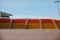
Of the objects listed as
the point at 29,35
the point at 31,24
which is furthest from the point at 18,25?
the point at 29,35

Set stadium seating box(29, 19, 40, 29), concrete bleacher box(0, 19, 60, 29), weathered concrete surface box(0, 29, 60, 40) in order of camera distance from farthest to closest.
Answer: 1. stadium seating box(29, 19, 40, 29)
2. concrete bleacher box(0, 19, 60, 29)
3. weathered concrete surface box(0, 29, 60, 40)

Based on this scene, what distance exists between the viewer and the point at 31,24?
276 cm

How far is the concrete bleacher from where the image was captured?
255 centimetres

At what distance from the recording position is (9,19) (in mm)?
2469

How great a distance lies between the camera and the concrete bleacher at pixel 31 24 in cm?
255

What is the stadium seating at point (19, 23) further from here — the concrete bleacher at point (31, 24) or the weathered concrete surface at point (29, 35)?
the weathered concrete surface at point (29, 35)

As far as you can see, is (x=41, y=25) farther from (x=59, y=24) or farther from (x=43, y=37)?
(x=43, y=37)

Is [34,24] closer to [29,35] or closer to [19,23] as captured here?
[19,23]

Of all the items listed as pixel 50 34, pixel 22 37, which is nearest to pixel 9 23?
pixel 22 37

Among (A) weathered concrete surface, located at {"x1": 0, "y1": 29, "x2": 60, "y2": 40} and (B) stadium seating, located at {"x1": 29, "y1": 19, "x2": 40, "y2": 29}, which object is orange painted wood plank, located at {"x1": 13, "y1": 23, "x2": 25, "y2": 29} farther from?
(A) weathered concrete surface, located at {"x1": 0, "y1": 29, "x2": 60, "y2": 40}

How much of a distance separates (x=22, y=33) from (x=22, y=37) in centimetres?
17

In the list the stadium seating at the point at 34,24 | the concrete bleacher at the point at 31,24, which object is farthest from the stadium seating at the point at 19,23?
the stadium seating at the point at 34,24

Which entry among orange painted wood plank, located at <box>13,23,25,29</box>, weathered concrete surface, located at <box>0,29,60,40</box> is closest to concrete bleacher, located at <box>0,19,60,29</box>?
orange painted wood plank, located at <box>13,23,25,29</box>

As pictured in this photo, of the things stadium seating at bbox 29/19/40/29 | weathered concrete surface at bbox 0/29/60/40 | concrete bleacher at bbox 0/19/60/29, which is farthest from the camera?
stadium seating at bbox 29/19/40/29
